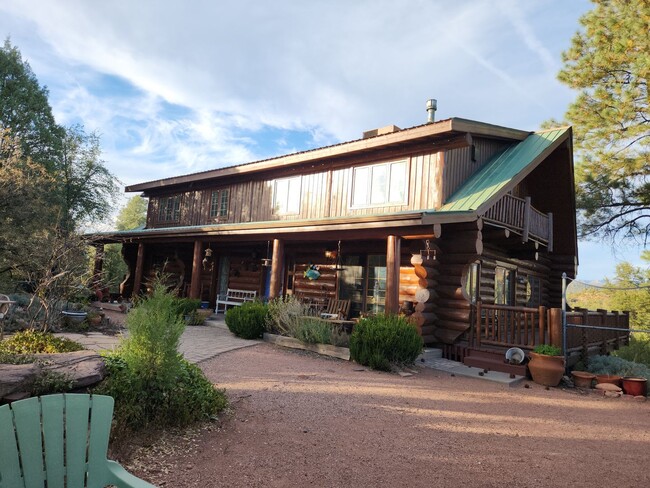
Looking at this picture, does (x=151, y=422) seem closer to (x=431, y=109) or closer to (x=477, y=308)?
(x=477, y=308)

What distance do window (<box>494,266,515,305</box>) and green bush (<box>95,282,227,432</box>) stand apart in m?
10.9

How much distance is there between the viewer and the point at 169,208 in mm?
18859

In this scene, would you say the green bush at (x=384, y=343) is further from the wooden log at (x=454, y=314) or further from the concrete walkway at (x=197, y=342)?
the concrete walkway at (x=197, y=342)

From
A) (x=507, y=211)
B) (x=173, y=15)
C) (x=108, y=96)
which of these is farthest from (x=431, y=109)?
(x=108, y=96)

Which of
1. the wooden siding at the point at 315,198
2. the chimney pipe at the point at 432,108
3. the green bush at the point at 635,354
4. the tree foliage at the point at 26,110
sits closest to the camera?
the wooden siding at the point at 315,198

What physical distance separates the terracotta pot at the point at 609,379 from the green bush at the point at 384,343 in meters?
3.72

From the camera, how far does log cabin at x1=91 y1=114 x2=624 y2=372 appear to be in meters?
10.0

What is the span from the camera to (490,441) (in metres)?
4.73

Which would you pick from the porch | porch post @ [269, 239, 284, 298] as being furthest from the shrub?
the porch

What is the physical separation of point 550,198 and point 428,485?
13936mm

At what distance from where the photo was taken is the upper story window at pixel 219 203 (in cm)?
1658

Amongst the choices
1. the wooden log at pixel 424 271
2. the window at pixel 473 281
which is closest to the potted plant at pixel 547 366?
the wooden log at pixel 424 271

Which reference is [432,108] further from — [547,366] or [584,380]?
[584,380]

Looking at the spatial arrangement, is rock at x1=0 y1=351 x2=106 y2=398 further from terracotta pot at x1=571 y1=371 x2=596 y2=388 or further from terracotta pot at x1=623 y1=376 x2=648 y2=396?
terracotta pot at x1=623 y1=376 x2=648 y2=396
